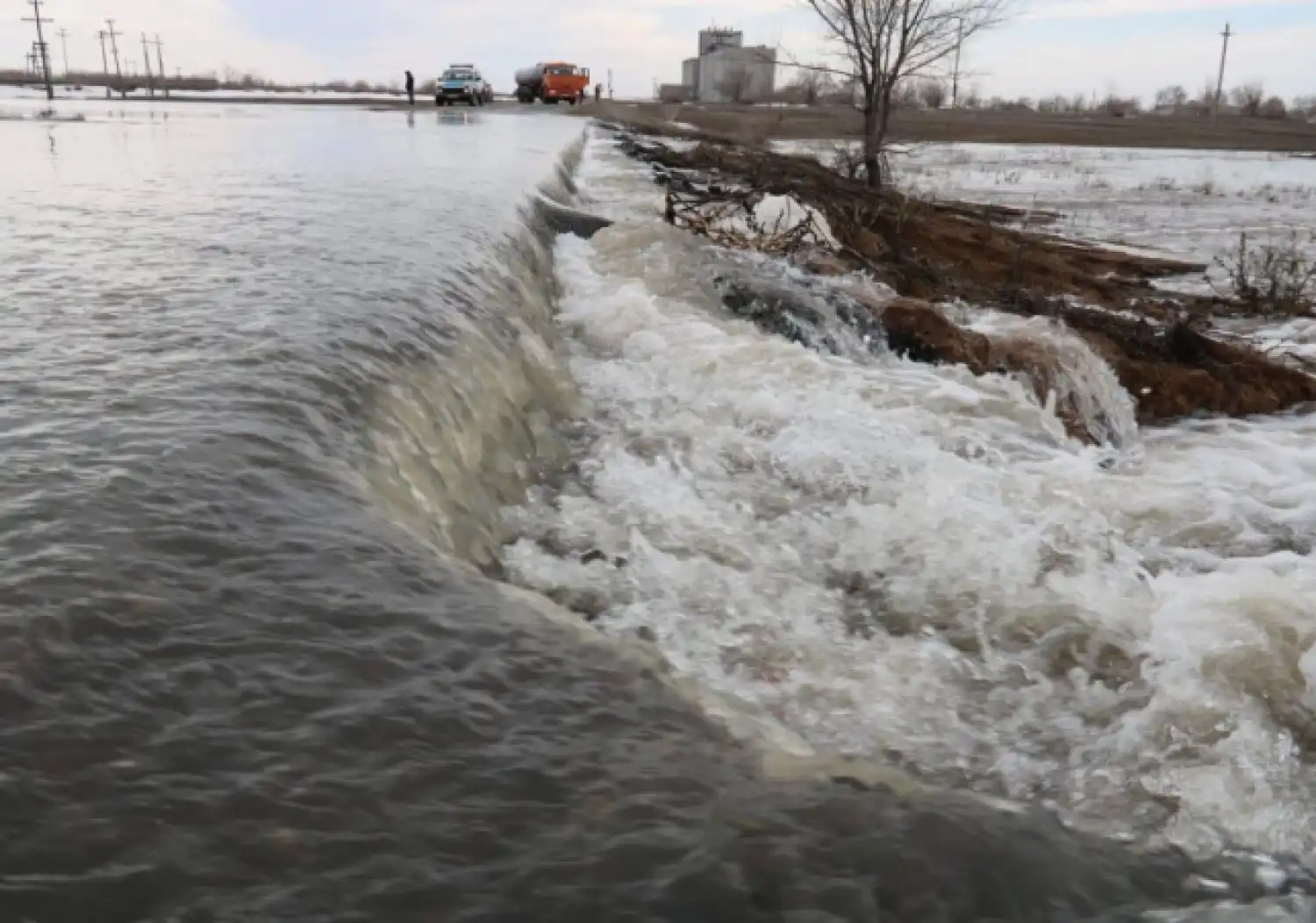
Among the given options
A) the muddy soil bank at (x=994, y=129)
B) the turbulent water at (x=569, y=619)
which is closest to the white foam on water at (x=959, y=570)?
the turbulent water at (x=569, y=619)

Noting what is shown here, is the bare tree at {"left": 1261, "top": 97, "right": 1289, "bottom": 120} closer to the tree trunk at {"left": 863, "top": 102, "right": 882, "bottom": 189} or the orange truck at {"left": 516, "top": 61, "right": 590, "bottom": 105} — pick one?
the orange truck at {"left": 516, "top": 61, "right": 590, "bottom": 105}

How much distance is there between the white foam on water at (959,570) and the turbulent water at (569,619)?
24 millimetres

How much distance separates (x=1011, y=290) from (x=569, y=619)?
993cm

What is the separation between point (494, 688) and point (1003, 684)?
76.8 inches

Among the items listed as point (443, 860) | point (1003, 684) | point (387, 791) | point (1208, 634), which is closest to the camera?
point (443, 860)

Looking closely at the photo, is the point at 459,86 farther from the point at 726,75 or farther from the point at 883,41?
the point at 726,75

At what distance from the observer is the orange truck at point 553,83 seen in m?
57.8

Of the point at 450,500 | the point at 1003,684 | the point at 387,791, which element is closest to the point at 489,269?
the point at 450,500

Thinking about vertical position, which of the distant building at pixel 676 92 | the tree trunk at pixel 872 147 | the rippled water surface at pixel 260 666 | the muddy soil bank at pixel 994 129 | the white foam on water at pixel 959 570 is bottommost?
the white foam on water at pixel 959 570

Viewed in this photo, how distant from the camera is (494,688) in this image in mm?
2893

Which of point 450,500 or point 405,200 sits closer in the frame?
point 450,500

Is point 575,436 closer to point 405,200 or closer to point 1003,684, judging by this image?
point 1003,684

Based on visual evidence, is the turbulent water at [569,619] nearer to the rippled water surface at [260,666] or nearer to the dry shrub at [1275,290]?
the rippled water surface at [260,666]

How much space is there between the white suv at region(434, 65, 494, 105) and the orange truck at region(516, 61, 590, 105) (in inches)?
274
